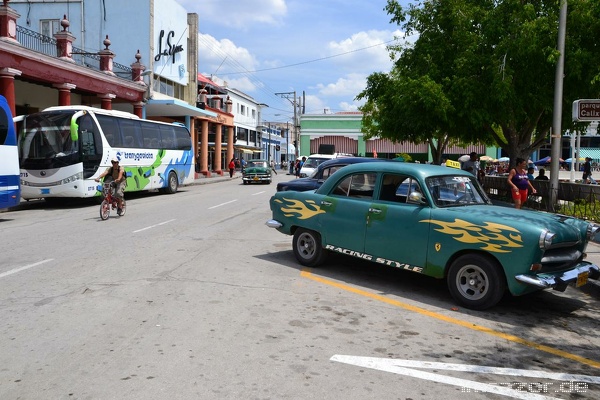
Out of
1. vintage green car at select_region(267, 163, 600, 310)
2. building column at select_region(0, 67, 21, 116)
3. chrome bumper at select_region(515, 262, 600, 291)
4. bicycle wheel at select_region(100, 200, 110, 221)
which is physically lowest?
bicycle wheel at select_region(100, 200, 110, 221)

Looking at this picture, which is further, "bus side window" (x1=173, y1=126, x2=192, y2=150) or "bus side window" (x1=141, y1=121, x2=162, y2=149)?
"bus side window" (x1=173, y1=126, x2=192, y2=150)

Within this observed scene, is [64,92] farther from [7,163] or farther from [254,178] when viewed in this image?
[254,178]

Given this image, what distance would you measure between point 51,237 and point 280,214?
17.6 feet

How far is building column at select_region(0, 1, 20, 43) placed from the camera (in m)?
19.3

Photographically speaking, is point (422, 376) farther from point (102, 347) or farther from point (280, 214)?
point (280, 214)

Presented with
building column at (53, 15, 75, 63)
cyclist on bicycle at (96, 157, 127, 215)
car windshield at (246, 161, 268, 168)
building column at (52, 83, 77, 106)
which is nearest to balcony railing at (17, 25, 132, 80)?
building column at (53, 15, 75, 63)

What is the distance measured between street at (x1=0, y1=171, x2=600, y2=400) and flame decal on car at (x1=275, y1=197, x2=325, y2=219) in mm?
844

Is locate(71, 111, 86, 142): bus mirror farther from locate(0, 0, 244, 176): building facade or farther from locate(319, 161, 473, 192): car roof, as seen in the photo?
locate(319, 161, 473, 192): car roof

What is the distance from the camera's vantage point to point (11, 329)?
206 inches

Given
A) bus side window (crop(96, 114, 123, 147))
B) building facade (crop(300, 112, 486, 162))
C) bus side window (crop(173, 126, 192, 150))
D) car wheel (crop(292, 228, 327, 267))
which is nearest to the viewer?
car wheel (crop(292, 228, 327, 267))

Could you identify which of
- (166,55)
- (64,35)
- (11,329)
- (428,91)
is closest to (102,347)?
(11,329)

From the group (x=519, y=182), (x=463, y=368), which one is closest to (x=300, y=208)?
(x=463, y=368)

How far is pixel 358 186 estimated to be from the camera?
7.73m

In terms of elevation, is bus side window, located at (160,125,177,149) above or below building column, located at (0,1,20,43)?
below
